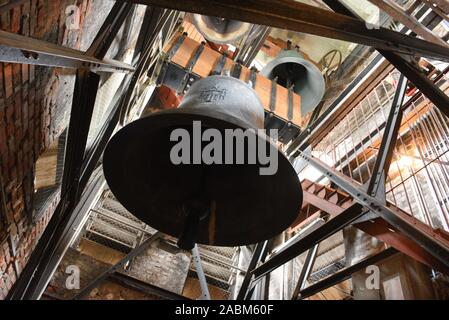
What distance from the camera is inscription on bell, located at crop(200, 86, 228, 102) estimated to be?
86.4 inches

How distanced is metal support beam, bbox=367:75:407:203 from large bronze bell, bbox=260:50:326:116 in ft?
6.53

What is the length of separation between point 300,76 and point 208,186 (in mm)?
4295

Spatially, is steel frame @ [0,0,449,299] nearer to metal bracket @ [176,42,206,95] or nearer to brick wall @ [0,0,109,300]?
brick wall @ [0,0,109,300]

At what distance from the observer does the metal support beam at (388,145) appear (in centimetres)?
305

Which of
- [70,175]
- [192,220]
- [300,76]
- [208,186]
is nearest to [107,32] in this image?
[70,175]

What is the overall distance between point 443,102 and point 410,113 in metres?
5.63

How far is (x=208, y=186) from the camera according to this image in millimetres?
2227

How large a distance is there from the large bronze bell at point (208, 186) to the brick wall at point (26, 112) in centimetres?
84

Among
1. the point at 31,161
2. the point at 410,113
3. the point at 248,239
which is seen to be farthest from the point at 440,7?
the point at 31,161

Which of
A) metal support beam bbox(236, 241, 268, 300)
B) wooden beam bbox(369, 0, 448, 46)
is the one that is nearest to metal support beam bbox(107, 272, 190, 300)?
metal support beam bbox(236, 241, 268, 300)

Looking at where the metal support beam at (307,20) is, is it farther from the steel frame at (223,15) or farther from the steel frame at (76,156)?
the steel frame at (76,156)

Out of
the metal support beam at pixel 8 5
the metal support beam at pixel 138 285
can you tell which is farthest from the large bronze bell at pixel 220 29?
the metal support beam at pixel 138 285

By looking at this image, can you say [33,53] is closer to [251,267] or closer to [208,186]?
[208,186]

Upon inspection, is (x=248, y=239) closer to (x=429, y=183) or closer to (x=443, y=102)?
(x=443, y=102)
